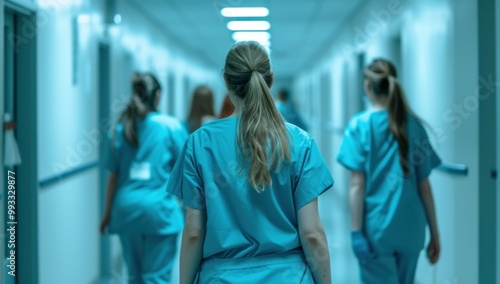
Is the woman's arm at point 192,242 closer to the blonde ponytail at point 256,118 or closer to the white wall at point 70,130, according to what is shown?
the blonde ponytail at point 256,118

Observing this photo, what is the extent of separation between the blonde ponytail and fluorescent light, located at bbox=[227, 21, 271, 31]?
7484 millimetres

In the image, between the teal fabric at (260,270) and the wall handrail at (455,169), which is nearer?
the teal fabric at (260,270)

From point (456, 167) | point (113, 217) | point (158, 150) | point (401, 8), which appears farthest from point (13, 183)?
point (401, 8)

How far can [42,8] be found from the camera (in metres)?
3.87

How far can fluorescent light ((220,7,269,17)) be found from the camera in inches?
316

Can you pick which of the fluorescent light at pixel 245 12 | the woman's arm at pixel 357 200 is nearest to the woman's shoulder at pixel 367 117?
the woman's arm at pixel 357 200

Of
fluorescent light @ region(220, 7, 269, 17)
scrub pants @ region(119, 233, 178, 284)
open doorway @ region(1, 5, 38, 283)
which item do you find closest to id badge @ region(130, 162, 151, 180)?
scrub pants @ region(119, 233, 178, 284)

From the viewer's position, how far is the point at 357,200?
3.03 metres

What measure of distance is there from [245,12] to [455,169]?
4.68 metres

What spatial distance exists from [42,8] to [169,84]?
7491mm

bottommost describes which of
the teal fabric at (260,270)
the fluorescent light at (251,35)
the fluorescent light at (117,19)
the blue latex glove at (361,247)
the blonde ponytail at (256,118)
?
the blue latex glove at (361,247)

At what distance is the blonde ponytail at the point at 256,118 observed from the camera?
1.84 metres

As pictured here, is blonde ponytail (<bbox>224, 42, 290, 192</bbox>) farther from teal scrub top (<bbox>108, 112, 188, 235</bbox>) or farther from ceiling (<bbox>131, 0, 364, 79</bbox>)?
ceiling (<bbox>131, 0, 364, 79</bbox>)

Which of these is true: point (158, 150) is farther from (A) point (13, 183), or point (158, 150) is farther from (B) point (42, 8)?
(B) point (42, 8)
